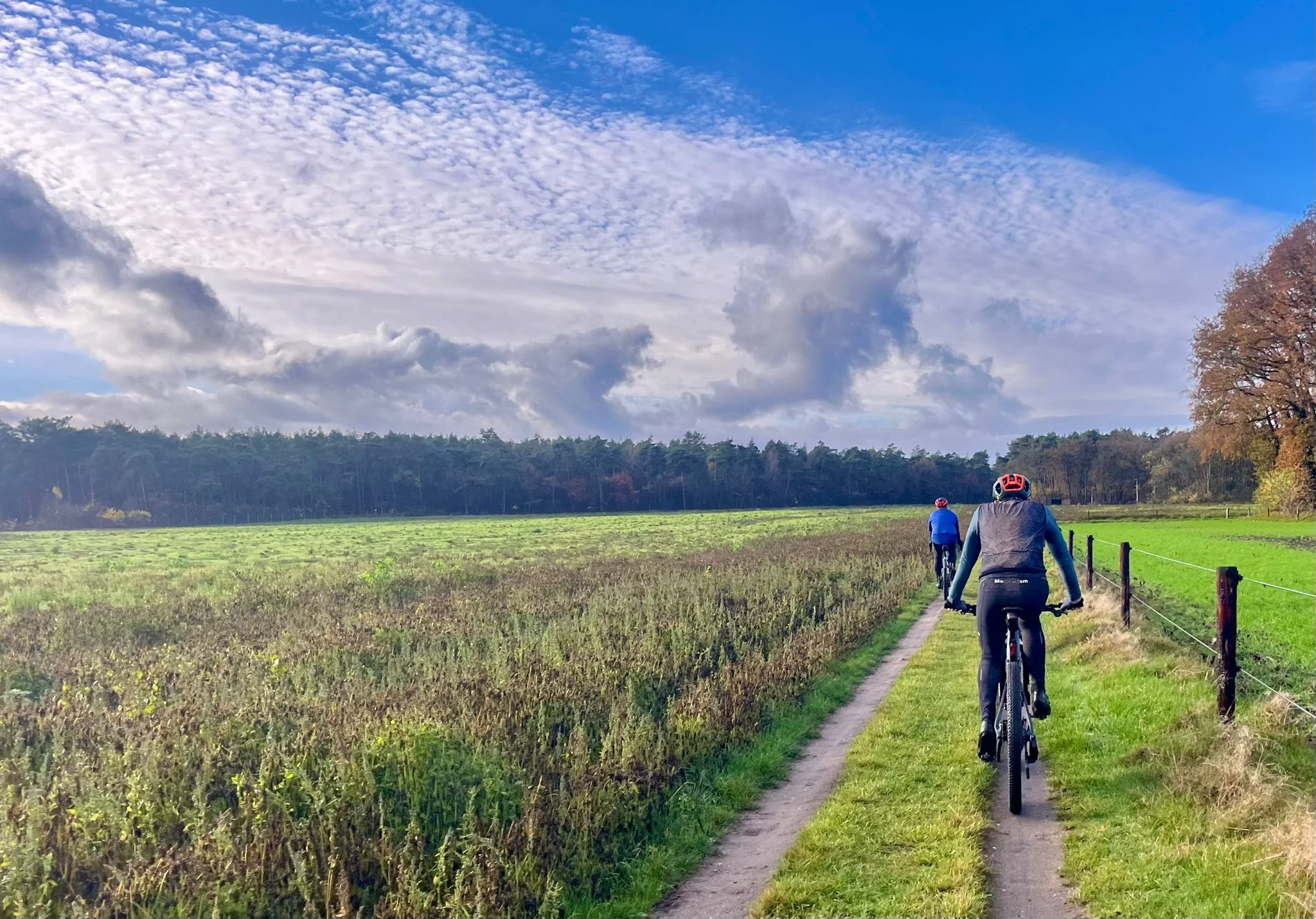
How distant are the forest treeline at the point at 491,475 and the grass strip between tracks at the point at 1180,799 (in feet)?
295

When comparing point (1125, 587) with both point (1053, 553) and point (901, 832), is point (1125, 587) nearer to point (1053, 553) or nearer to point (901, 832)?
point (1053, 553)

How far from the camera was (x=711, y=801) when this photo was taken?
22.7 ft

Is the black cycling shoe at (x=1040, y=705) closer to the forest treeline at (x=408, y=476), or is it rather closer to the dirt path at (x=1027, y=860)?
the dirt path at (x=1027, y=860)

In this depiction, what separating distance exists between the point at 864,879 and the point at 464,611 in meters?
11.5

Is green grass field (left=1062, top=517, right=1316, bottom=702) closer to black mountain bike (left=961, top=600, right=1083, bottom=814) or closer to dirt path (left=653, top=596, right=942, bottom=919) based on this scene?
black mountain bike (left=961, top=600, right=1083, bottom=814)

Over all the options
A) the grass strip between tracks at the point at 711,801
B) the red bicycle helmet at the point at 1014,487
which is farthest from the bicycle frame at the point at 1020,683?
the grass strip between tracks at the point at 711,801

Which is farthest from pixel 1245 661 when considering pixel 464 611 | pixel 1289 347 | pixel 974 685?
pixel 1289 347

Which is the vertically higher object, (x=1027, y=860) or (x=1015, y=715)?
(x=1015, y=715)

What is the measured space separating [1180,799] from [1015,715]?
1.34m

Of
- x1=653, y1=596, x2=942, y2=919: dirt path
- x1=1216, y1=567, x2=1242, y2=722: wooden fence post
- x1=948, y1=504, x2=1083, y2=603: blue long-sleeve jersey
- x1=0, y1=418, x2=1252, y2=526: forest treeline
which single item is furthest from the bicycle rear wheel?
x1=0, y1=418, x2=1252, y2=526: forest treeline

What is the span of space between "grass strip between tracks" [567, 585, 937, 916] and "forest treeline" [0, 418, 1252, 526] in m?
90.5

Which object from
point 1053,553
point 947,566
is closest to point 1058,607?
point 1053,553

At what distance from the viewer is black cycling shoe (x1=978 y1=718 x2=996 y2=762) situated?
6883mm

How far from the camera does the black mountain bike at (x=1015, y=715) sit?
6.31 m
